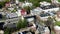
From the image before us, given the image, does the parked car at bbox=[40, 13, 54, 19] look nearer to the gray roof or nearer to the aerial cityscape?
the aerial cityscape

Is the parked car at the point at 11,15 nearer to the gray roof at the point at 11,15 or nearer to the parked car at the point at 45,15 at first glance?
the gray roof at the point at 11,15

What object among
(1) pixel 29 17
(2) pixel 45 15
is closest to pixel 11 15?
(1) pixel 29 17

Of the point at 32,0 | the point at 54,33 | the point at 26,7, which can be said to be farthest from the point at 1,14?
the point at 54,33

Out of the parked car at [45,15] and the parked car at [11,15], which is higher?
the parked car at [11,15]

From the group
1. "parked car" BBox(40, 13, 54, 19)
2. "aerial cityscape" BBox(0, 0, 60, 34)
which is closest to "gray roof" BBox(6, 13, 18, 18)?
"aerial cityscape" BBox(0, 0, 60, 34)

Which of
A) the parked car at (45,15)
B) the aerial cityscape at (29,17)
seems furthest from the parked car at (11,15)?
the parked car at (45,15)

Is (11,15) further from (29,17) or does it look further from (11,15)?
(29,17)

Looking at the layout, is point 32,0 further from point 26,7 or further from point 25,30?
point 25,30

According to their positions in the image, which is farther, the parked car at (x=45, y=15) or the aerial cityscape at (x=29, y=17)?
the parked car at (x=45, y=15)

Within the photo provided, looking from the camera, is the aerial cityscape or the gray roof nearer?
the aerial cityscape
